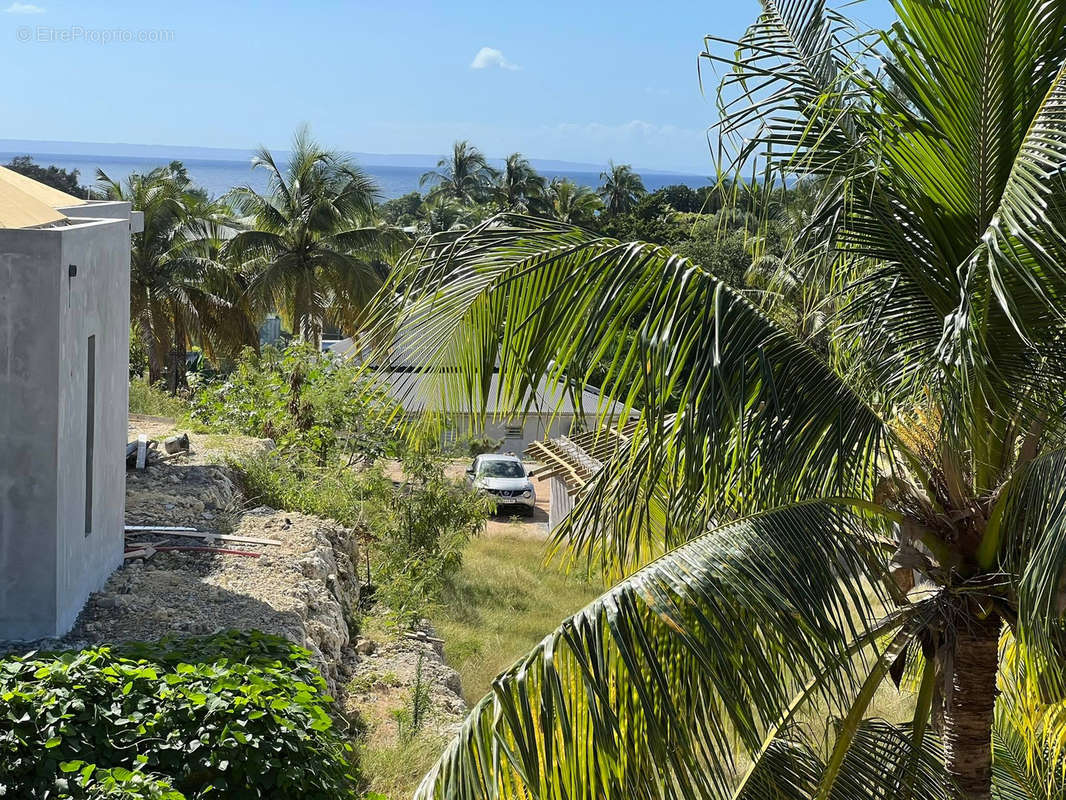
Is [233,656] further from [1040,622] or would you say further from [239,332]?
[239,332]

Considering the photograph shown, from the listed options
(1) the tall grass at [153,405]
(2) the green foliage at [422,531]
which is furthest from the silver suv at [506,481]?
(2) the green foliage at [422,531]

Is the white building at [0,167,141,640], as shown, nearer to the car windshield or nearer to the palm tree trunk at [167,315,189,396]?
the car windshield

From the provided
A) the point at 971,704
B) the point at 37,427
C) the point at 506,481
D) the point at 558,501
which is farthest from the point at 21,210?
the point at 506,481

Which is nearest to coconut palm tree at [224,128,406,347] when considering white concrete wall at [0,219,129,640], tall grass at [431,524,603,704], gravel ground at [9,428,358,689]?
tall grass at [431,524,603,704]

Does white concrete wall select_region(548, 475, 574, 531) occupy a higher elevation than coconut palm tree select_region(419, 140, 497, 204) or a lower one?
lower

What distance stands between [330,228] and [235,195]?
4.21 meters

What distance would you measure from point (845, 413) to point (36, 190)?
9267 mm

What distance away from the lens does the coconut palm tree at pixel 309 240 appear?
120 feet

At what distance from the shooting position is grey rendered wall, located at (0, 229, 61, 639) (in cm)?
802

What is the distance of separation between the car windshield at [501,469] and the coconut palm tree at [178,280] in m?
11.5

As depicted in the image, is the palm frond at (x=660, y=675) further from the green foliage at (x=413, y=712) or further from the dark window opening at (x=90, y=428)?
the dark window opening at (x=90, y=428)

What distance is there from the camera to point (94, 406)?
31.7 feet

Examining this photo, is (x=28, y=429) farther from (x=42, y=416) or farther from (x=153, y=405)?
(x=153, y=405)

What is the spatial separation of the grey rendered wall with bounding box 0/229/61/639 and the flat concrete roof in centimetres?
199
